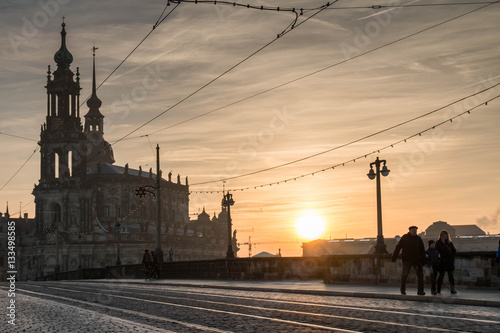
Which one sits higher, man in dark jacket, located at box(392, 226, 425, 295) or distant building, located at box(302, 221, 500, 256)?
man in dark jacket, located at box(392, 226, 425, 295)

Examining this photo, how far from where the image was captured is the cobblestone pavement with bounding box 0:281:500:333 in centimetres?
1152

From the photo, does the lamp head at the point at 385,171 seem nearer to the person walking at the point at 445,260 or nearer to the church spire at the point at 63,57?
the person walking at the point at 445,260

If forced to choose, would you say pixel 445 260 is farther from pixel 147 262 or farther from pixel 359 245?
pixel 359 245

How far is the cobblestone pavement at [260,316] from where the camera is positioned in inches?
454

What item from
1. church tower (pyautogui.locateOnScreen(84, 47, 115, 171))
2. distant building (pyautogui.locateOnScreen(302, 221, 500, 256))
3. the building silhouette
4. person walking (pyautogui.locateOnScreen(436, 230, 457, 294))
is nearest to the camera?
person walking (pyautogui.locateOnScreen(436, 230, 457, 294))

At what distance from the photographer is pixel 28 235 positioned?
129m

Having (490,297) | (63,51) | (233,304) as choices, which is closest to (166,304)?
(233,304)

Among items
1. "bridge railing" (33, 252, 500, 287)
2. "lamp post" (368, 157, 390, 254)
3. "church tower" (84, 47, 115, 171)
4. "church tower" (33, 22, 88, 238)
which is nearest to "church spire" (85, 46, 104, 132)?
"church tower" (84, 47, 115, 171)

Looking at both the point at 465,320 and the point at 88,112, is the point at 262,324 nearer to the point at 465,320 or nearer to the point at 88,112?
the point at 465,320

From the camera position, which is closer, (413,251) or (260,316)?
(260,316)

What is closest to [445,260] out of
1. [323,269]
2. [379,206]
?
[379,206]

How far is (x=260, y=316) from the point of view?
44.8 feet

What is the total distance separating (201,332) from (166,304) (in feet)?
21.6

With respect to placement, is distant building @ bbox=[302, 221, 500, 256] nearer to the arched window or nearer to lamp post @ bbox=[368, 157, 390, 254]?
the arched window
